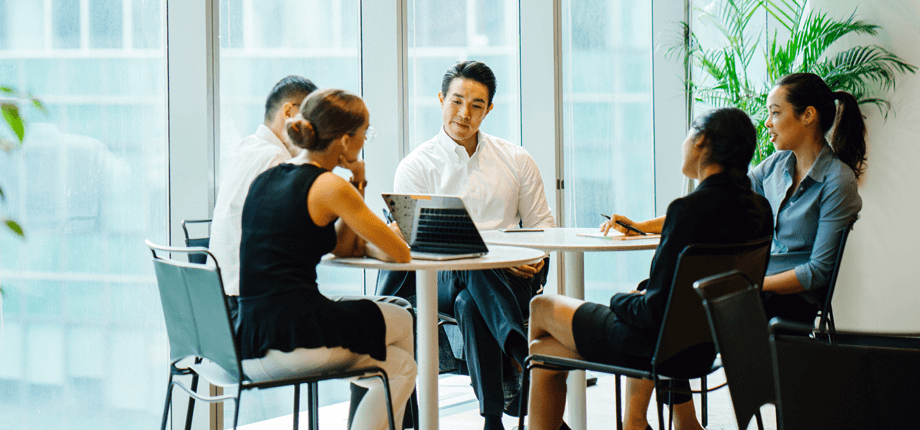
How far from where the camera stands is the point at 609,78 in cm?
468

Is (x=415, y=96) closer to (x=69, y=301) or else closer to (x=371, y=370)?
(x=69, y=301)

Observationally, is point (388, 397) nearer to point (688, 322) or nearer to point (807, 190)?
point (688, 322)

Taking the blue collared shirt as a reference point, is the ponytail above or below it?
above

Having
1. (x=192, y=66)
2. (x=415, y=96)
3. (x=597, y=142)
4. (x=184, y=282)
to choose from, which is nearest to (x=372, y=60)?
(x=415, y=96)

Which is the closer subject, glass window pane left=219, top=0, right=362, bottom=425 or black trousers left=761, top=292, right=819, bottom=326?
black trousers left=761, top=292, right=819, bottom=326

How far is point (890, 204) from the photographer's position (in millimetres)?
4266

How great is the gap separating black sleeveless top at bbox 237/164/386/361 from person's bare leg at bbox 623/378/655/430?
1.16 meters

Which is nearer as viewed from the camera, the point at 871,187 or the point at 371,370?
the point at 371,370

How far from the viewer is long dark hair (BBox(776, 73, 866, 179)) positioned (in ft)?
9.03

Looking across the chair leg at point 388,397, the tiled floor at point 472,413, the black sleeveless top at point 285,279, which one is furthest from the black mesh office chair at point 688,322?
the tiled floor at point 472,413

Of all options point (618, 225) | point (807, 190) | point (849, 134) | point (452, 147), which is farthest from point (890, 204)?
point (452, 147)

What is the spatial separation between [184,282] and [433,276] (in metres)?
0.70

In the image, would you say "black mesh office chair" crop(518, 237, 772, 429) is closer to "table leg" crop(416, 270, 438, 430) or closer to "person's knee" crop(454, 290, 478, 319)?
"table leg" crop(416, 270, 438, 430)

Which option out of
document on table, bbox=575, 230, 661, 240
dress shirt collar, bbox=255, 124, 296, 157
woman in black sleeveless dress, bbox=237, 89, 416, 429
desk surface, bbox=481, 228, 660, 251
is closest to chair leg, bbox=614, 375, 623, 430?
desk surface, bbox=481, 228, 660, 251
